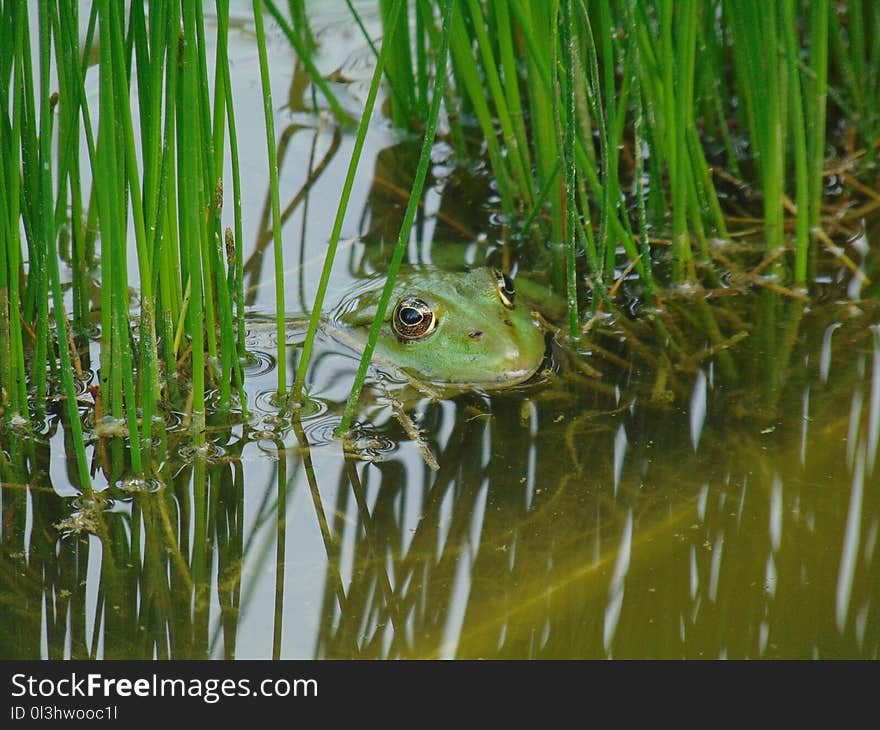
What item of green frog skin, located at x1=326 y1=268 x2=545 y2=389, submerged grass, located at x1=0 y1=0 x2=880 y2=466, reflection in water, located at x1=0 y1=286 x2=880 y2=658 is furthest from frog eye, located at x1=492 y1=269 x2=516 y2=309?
reflection in water, located at x1=0 y1=286 x2=880 y2=658

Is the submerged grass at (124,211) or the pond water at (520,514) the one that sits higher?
the submerged grass at (124,211)

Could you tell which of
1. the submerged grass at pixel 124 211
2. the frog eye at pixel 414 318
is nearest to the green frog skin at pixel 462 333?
the frog eye at pixel 414 318

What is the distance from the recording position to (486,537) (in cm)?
290

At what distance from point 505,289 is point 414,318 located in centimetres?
37

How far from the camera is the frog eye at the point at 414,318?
3.63 m

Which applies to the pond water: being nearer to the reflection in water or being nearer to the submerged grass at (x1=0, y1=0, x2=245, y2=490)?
the reflection in water

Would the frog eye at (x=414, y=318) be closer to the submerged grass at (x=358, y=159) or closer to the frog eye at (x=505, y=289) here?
the frog eye at (x=505, y=289)

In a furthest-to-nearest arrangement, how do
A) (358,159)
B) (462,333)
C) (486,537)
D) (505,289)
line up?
(505,289) → (462,333) → (358,159) → (486,537)

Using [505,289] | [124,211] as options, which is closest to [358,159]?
[124,211]

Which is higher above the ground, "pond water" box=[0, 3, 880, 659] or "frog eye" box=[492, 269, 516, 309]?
"frog eye" box=[492, 269, 516, 309]

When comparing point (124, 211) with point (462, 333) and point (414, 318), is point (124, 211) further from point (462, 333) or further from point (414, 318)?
point (462, 333)

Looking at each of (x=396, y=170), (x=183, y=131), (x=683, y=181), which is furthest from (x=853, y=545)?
(x=396, y=170)

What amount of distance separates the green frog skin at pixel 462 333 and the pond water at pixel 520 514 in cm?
9

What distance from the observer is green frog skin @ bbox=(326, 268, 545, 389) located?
355 centimetres
